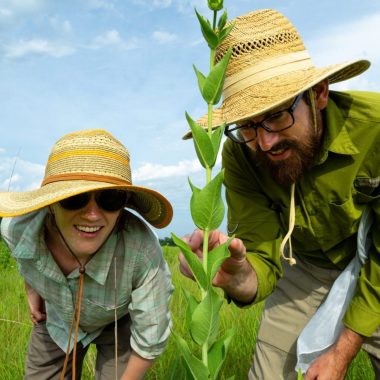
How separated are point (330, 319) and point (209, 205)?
1372 mm

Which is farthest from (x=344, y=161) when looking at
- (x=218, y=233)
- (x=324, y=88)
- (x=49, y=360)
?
(x=49, y=360)

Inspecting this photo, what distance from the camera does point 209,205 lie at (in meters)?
0.48

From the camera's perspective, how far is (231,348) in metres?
2.35

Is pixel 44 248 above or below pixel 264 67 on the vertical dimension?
below

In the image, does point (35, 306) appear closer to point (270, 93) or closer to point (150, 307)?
point (150, 307)

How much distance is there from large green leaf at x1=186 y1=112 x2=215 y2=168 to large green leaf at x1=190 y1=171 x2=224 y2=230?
0.03 meters

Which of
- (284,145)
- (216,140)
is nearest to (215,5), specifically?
(216,140)

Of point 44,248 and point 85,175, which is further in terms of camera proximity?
point 44,248

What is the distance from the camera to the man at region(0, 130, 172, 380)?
1.49m

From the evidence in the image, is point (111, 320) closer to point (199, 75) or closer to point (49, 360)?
point (49, 360)

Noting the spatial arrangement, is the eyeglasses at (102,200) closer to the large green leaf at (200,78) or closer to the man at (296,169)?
the man at (296,169)

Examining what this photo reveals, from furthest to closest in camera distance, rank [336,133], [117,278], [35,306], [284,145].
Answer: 1. [35,306]
2. [117,278]
3. [336,133]
4. [284,145]

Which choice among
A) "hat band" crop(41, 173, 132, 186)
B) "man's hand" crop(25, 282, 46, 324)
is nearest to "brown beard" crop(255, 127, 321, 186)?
"hat band" crop(41, 173, 132, 186)

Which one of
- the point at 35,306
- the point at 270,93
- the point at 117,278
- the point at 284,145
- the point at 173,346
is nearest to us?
the point at 270,93
